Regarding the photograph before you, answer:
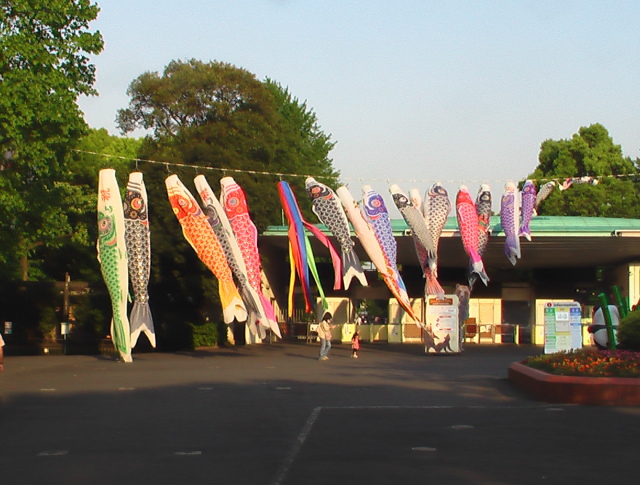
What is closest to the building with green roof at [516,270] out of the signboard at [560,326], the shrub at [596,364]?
the signboard at [560,326]

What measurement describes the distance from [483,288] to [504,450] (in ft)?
145

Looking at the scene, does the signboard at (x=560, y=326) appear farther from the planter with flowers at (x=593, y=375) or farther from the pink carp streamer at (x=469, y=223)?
the planter with flowers at (x=593, y=375)

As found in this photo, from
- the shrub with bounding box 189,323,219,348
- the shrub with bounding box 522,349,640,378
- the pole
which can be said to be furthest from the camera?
the shrub with bounding box 189,323,219,348

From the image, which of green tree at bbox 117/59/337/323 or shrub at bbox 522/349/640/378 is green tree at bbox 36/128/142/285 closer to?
green tree at bbox 117/59/337/323

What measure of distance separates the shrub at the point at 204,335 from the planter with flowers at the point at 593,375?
66.4 ft

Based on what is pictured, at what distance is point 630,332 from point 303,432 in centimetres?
757

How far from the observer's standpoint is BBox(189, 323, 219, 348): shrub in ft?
119

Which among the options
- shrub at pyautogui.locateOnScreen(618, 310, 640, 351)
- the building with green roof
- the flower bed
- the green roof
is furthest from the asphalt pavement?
the building with green roof

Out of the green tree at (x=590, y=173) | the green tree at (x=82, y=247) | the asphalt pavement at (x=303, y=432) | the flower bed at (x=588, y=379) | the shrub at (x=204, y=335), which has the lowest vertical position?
the asphalt pavement at (x=303, y=432)

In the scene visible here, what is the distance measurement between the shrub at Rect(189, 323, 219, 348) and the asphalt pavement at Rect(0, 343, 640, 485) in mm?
14955

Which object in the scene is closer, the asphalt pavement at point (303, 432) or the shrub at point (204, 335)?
the asphalt pavement at point (303, 432)

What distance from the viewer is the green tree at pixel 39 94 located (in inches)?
951

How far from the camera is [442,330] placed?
1246 inches

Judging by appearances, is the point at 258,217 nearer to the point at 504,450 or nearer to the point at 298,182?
the point at 298,182
